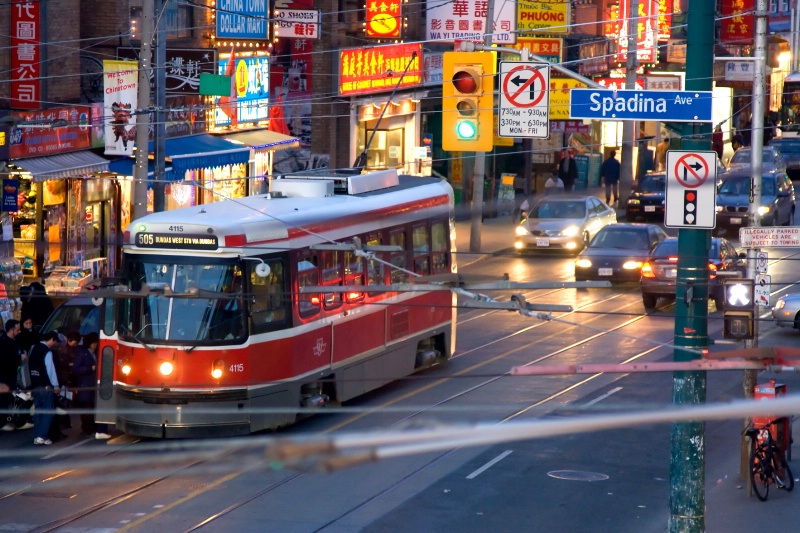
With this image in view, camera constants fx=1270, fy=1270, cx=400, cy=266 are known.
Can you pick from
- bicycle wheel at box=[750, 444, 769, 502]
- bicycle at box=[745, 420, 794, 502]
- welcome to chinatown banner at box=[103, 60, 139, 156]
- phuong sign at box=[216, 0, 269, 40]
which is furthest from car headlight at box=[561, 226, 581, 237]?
bicycle wheel at box=[750, 444, 769, 502]

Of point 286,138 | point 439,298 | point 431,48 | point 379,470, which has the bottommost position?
point 379,470

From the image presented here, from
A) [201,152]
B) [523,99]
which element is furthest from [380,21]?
[523,99]

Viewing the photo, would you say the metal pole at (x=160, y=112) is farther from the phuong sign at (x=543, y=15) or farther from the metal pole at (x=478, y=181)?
the phuong sign at (x=543, y=15)

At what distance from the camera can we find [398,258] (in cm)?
1962

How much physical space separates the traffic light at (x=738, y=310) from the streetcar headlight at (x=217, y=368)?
6316 millimetres

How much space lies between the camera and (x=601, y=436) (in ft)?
57.0

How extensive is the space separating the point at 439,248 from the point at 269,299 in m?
5.10

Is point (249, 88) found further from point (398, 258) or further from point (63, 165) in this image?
point (398, 258)

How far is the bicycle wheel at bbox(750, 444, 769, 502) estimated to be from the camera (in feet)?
46.5

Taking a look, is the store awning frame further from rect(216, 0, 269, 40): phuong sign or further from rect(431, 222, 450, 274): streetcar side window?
rect(431, 222, 450, 274): streetcar side window

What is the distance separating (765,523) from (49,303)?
42.0 ft

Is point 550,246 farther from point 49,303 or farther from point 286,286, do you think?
point 286,286

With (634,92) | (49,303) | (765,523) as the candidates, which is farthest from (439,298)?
(634,92)

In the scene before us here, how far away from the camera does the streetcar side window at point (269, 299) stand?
53.7ft
